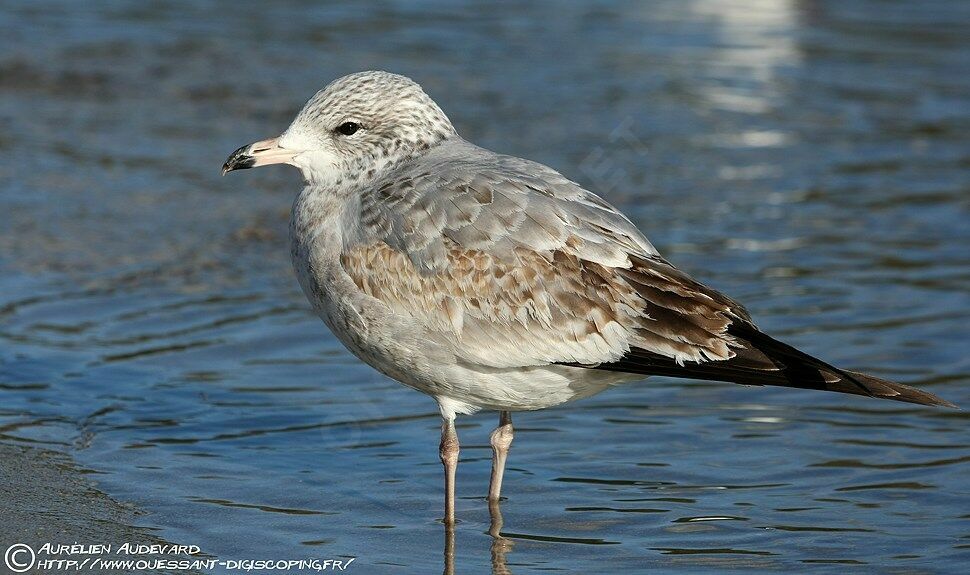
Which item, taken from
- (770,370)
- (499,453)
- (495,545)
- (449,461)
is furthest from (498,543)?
(770,370)

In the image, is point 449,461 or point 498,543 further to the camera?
point 449,461

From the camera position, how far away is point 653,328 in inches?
213

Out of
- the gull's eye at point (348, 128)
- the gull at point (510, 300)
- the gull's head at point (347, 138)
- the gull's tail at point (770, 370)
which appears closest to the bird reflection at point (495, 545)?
the gull at point (510, 300)

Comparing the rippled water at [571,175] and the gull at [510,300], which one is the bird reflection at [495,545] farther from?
the gull at [510,300]

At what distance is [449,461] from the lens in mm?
5875

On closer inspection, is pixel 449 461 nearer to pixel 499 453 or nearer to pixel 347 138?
pixel 499 453

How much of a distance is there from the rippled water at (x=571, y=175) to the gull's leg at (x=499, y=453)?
8 centimetres

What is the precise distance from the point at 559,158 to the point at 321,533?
6613 mm

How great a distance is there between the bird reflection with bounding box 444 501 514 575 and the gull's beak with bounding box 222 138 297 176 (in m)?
1.65

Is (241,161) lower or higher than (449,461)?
higher

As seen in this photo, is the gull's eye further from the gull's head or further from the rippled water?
the rippled water

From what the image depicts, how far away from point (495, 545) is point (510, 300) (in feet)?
3.16

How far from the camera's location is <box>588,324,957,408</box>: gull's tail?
17.0ft

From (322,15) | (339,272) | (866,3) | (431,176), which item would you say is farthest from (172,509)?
(866,3)
